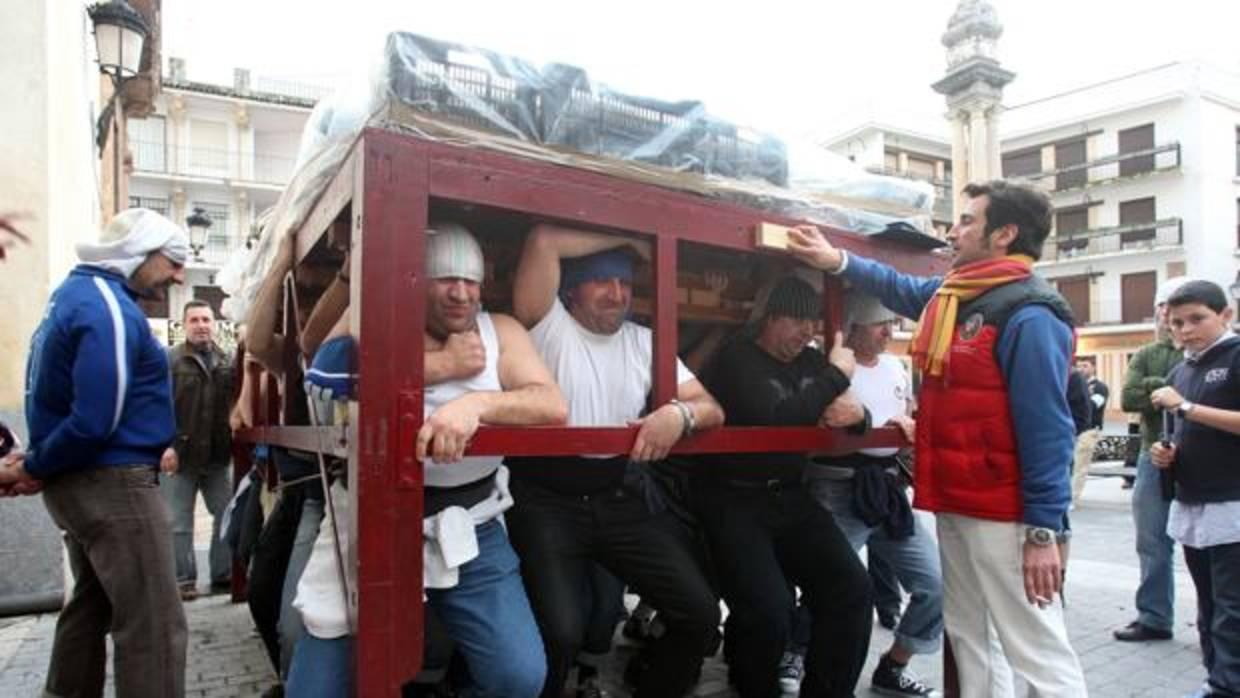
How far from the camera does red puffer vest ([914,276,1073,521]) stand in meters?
2.63

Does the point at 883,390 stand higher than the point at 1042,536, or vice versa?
the point at 883,390

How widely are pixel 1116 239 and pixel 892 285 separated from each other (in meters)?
36.9

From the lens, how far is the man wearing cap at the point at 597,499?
2826 millimetres

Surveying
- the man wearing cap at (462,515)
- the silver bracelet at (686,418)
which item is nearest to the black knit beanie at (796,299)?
the silver bracelet at (686,418)

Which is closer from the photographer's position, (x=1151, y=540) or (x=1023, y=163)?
(x=1151, y=540)

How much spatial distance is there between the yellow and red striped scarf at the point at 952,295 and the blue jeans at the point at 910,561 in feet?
3.67

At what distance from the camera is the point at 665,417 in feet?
8.57

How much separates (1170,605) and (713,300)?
3.41 metres

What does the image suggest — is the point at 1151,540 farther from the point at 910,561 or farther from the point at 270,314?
the point at 270,314

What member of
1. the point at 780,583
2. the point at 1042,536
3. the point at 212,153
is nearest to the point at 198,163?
the point at 212,153

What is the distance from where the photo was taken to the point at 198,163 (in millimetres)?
29500

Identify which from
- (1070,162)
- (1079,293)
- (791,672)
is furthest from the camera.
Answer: (1070,162)

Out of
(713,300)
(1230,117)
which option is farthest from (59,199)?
(1230,117)

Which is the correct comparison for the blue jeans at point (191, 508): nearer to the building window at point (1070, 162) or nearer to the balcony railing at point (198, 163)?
the balcony railing at point (198, 163)
